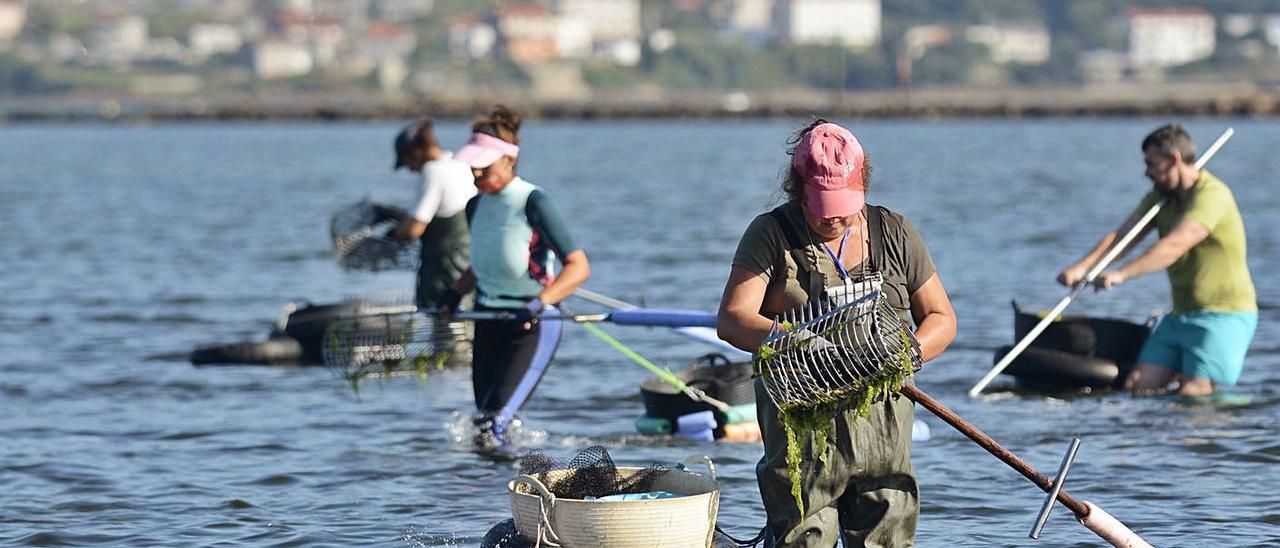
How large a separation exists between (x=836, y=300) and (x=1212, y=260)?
6.61 metres

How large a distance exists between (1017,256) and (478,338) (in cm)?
1886

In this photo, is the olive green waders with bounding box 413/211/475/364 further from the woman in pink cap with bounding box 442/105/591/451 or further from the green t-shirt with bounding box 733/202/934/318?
the green t-shirt with bounding box 733/202/934/318

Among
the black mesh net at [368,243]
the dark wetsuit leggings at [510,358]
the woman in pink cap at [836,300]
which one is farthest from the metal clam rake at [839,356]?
the black mesh net at [368,243]

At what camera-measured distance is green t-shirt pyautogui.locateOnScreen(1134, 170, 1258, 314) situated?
1260cm

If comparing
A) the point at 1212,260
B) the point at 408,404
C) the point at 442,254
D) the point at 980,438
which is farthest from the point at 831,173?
the point at 408,404

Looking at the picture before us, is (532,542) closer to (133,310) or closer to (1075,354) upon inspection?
(1075,354)

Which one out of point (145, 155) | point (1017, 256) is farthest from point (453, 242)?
point (145, 155)

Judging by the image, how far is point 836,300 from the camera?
6.86 m

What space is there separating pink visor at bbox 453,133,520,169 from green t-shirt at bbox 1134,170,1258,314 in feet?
14.8

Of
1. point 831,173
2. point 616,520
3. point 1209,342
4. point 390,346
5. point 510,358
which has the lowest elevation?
point 1209,342

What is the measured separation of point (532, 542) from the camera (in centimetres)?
759

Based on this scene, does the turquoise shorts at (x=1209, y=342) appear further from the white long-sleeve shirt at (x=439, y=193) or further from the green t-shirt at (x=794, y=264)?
the green t-shirt at (x=794, y=264)

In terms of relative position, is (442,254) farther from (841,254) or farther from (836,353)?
(836,353)

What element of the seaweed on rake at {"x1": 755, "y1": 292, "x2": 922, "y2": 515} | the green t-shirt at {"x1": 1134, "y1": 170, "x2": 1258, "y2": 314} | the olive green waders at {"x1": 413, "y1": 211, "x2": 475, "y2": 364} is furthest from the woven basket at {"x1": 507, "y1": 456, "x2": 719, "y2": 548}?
the olive green waders at {"x1": 413, "y1": 211, "x2": 475, "y2": 364}
